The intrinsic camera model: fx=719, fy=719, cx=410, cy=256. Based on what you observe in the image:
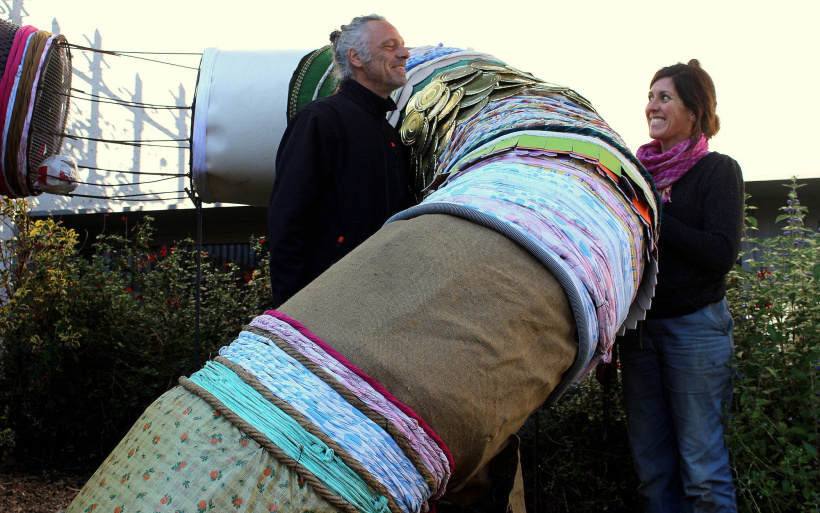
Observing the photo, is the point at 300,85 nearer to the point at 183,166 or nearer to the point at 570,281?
the point at 570,281

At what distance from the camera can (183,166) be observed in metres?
7.25

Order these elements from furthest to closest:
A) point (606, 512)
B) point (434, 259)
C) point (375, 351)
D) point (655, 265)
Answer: point (606, 512), point (655, 265), point (434, 259), point (375, 351)

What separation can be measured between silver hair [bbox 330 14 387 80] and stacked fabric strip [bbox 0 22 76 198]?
1.66 metres

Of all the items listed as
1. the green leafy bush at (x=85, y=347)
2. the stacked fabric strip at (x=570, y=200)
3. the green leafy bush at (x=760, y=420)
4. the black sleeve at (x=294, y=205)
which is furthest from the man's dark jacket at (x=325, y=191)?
the green leafy bush at (x=85, y=347)

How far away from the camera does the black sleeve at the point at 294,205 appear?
2.45m

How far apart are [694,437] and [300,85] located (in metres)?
2.32

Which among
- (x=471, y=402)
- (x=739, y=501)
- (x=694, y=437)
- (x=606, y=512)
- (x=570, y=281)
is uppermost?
(x=570, y=281)

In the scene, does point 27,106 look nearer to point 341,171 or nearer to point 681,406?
point 341,171

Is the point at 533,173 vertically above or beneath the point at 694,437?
above

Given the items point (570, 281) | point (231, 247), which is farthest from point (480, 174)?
point (231, 247)

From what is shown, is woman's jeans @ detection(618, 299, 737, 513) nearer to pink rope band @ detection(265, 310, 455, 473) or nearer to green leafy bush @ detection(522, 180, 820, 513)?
green leafy bush @ detection(522, 180, 820, 513)

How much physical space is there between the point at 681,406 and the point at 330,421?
1.78m

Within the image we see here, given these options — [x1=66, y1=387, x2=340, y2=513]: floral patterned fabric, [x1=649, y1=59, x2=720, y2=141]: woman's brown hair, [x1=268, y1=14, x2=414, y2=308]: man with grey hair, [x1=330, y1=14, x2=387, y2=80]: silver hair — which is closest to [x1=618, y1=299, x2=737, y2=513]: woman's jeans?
[x1=649, y1=59, x2=720, y2=141]: woman's brown hair

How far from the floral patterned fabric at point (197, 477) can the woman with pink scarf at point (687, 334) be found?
1.79 meters
